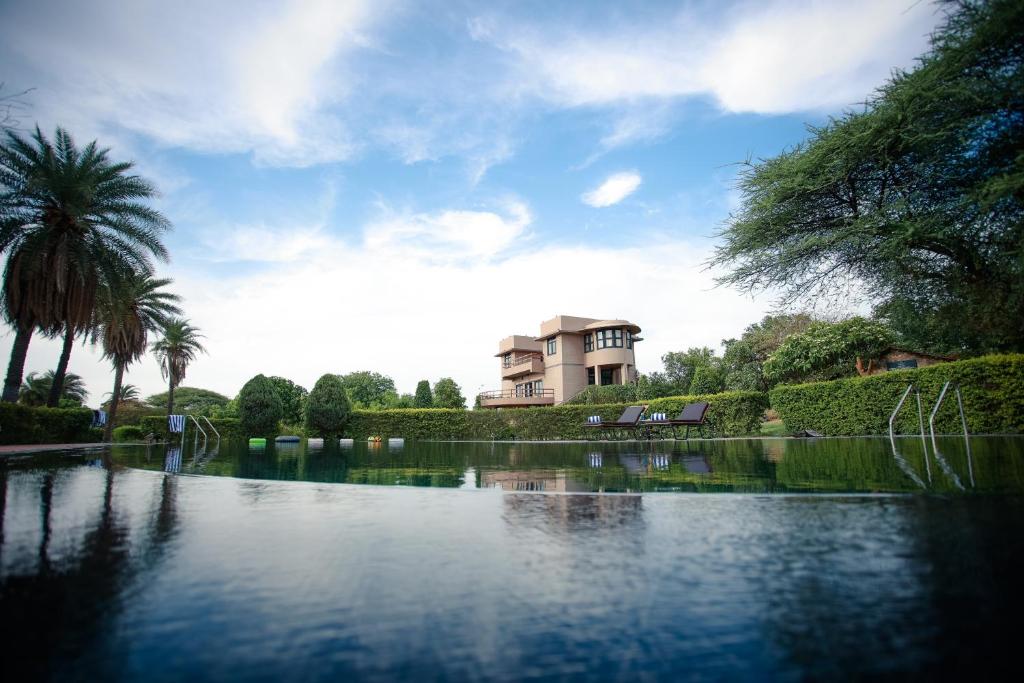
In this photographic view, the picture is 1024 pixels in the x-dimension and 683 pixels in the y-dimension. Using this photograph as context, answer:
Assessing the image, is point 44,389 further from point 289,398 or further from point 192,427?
point 192,427

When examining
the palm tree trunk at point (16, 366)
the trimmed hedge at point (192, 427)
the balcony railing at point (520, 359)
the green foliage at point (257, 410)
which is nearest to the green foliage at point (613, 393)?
the balcony railing at point (520, 359)

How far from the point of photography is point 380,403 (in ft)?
258

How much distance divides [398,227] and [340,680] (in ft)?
83.4

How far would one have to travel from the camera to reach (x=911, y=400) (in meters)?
18.0

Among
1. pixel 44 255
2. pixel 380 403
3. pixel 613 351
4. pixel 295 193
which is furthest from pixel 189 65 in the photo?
pixel 380 403

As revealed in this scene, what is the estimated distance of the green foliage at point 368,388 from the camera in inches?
3226

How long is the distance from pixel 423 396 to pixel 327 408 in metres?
15.6

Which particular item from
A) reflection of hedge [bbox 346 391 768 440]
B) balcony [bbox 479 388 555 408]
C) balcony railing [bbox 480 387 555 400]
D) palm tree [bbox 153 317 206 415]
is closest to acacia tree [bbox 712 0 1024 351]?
reflection of hedge [bbox 346 391 768 440]

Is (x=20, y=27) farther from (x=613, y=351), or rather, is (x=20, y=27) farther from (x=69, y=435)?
(x=613, y=351)

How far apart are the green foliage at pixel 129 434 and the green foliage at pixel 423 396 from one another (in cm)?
2210

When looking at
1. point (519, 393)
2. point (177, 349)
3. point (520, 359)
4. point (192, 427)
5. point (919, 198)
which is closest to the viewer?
point (919, 198)

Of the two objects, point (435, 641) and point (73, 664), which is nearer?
point (73, 664)

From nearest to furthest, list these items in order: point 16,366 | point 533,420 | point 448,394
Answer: point 16,366
point 533,420
point 448,394

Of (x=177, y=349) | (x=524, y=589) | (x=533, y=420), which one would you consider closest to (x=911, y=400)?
(x=533, y=420)
